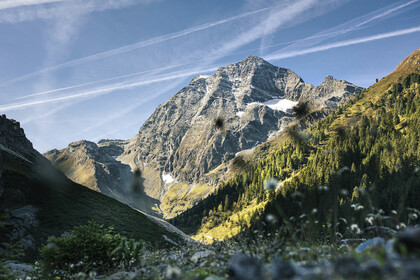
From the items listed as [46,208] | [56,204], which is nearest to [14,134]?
[56,204]

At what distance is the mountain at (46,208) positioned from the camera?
145 feet

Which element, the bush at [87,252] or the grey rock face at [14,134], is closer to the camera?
the bush at [87,252]

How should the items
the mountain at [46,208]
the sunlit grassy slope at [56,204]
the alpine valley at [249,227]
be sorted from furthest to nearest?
the sunlit grassy slope at [56,204], the mountain at [46,208], the alpine valley at [249,227]

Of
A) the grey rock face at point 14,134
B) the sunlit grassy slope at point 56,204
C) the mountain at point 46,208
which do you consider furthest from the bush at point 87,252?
the grey rock face at point 14,134

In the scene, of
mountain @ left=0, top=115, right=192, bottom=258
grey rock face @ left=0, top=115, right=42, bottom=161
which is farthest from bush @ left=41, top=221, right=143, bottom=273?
grey rock face @ left=0, top=115, right=42, bottom=161

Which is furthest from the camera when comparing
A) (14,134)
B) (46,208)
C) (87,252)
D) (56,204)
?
(14,134)

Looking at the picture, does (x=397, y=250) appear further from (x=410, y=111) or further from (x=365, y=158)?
(x=410, y=111)

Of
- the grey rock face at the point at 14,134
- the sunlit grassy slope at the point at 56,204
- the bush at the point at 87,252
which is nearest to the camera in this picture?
the bush at the point at 87,252

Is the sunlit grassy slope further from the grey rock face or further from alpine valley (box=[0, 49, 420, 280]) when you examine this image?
the grey rock face

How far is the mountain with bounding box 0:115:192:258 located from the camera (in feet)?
145

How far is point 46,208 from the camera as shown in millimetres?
55281

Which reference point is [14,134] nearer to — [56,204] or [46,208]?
[56,204]

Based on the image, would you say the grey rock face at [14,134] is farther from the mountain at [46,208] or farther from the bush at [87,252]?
the bush at [87,252]

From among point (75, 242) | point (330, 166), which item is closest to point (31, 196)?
point (75, 242)
